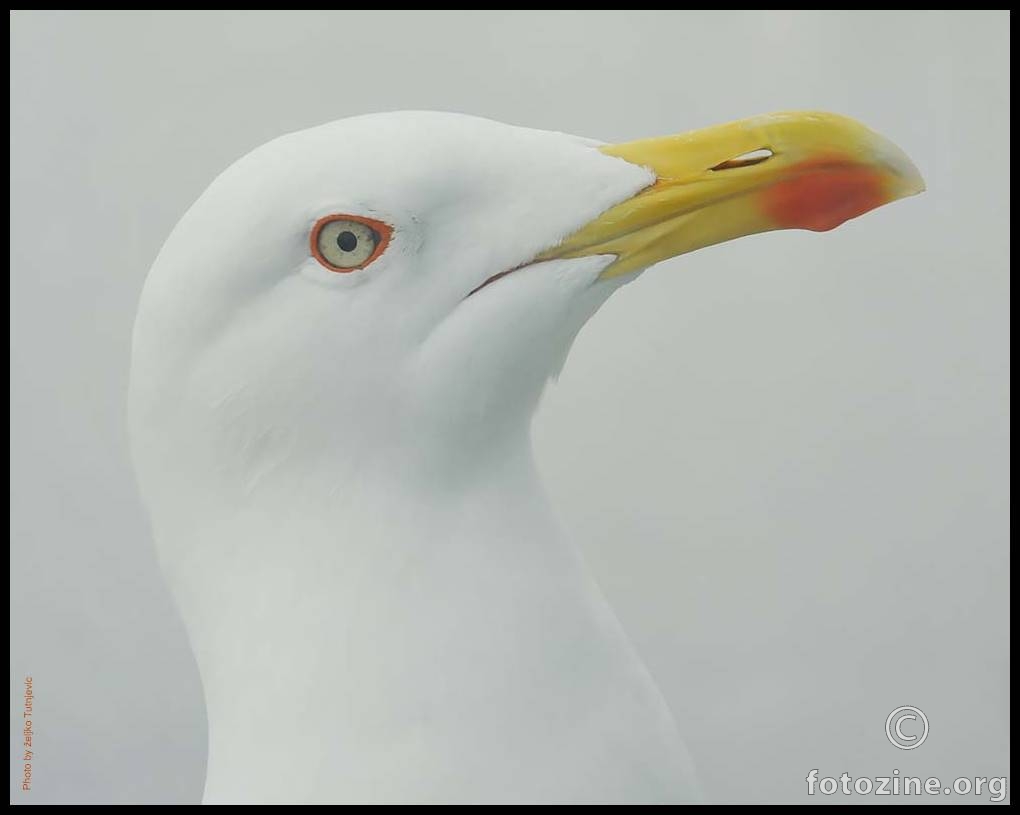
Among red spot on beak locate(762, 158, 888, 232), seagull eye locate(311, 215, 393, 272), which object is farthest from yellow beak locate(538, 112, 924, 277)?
seagull eye locate(311, 215, 393, 272)

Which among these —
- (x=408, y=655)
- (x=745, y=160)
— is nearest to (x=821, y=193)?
(x=745, y=160)

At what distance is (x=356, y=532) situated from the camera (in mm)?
1199

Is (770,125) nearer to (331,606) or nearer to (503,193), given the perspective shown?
(503,193)

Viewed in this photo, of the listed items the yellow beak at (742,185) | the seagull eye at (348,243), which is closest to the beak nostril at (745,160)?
the yellow beak at (742,185)

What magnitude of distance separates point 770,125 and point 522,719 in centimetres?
58

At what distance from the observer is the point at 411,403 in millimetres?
1170

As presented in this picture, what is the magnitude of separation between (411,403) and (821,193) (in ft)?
1.37

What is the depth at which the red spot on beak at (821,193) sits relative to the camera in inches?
47.5

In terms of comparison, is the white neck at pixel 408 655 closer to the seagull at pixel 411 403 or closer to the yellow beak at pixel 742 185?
the seagull at pixel 411 403

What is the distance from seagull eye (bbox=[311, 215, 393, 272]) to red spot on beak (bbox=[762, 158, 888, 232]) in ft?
1.16

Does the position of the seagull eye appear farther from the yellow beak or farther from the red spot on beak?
the red spot on beak

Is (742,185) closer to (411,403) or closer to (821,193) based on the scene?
(821,193)

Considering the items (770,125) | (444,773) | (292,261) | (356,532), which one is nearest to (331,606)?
(356,532)

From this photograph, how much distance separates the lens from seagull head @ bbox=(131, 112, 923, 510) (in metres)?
1.16
